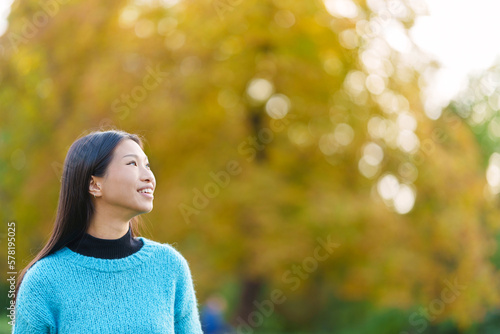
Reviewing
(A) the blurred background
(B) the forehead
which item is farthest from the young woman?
(A) the blurred background

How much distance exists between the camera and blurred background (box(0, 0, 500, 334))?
35.7 ft

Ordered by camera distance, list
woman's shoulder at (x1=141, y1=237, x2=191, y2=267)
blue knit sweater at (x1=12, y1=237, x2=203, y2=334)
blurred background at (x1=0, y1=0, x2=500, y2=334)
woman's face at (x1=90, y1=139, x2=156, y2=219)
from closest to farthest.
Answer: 1. blue knit sweater at (x1=12, y1=237, x2=203, y2=334)
2. woman's face at (x1=90, y1=139, x2=156, y2=219)
3. woman's shoulder at (x1=141, y1=237, x2=191, y2=267)
4. blurred background at (x1=0, y1=0, x2=500, y2=334)

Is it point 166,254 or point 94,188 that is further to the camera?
point 166,254

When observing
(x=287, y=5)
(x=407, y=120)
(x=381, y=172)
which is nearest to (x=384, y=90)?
(x=407, y=120)

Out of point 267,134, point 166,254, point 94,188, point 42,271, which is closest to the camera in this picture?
point 42,271

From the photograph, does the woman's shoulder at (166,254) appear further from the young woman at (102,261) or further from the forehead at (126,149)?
the forehead at (126,149)

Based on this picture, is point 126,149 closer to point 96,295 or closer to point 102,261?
point 102,261

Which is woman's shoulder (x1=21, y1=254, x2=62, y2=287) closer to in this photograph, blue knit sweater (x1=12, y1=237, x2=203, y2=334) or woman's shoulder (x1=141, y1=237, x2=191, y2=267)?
blue knit sweater (x1=12, y1=237, x2=203, y2=334)

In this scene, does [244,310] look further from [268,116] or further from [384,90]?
[384,90]

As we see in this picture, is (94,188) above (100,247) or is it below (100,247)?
above

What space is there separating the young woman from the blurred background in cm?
809

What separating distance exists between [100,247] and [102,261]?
0.18 feet

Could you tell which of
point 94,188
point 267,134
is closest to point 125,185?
point 94,188

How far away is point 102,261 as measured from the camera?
2.42m
